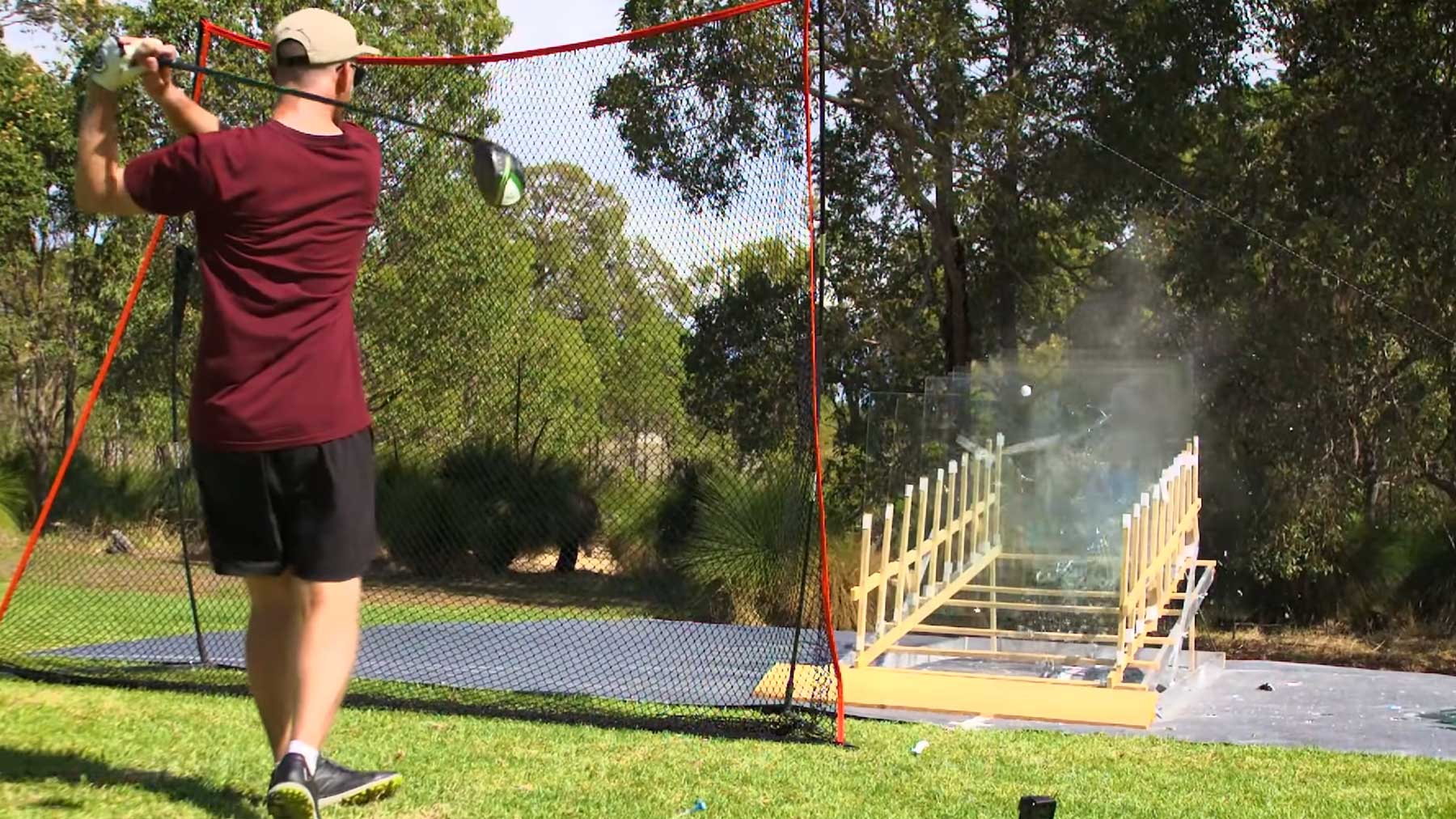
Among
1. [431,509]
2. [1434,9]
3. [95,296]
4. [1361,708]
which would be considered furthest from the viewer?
[95,296]

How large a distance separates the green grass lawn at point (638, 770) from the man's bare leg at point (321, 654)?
43 centimetres

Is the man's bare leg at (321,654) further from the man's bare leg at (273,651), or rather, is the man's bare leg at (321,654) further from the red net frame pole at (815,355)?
the red net frame pole at (815,355)

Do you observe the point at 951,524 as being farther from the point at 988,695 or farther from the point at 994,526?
the point at 988,695

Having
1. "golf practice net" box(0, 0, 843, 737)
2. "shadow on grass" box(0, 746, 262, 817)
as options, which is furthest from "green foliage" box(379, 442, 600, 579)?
"shadow on grass" box(0, 746, 262, 817)

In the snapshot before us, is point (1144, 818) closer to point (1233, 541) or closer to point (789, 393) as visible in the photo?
point (789, 393)

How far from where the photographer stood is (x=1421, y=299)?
1016 cm

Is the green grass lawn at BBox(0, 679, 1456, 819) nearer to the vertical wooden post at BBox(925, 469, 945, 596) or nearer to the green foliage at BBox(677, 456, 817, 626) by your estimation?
the vertical wooden post at BBox(925, 469, 945, 596)

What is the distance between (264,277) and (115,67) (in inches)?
22.1

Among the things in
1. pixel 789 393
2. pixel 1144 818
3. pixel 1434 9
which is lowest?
pixel 1144 818

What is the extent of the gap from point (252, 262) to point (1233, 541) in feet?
32.1

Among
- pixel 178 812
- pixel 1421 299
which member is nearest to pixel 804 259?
pixel 178 812

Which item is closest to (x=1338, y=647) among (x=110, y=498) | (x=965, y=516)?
(x=965, y=516)

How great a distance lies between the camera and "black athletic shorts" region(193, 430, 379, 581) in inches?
126

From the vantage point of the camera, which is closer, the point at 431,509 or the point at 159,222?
the point at 159,222
